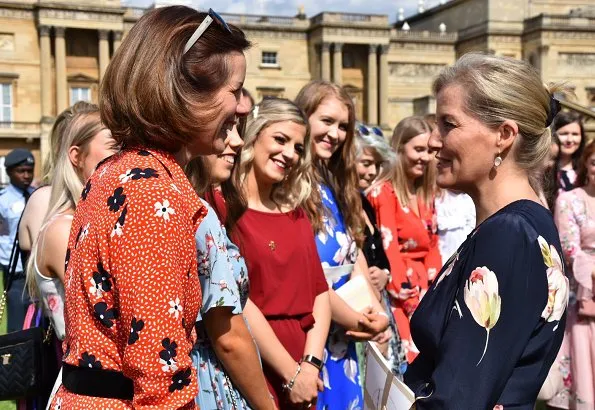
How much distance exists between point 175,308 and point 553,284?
97cm

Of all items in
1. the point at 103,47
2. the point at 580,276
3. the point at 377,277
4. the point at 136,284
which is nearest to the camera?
the point at 136,284

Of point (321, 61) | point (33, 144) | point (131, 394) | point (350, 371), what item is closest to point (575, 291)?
point (350, 371)

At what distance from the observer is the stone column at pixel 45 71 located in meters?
37.9

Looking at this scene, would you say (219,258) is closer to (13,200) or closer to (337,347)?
(337,347)

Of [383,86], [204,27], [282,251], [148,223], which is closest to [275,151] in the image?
[282,251]

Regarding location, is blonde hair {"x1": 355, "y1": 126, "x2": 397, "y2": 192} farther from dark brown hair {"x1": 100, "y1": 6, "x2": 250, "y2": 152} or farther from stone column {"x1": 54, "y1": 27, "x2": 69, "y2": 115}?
stone column {"x1": 54, "y1": 27, "x2": 69, "y2": 115}

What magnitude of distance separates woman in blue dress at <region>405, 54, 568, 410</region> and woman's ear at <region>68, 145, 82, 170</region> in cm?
183

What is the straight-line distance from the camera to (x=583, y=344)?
5.20 m

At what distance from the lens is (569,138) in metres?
6.95

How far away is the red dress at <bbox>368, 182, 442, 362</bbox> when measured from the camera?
17.6 feet

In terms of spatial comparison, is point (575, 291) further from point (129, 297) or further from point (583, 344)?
point (129, 297)

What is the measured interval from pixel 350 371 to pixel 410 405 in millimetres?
2039

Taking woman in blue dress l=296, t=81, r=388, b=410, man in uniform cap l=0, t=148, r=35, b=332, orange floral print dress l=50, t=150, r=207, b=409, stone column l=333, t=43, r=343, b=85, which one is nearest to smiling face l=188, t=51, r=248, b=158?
orange floral print dress l=50, t=150, r=207, b=409

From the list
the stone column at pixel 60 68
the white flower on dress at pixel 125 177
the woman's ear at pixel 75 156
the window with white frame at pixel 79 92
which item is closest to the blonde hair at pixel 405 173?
the woman's ear at pixel 75 156
